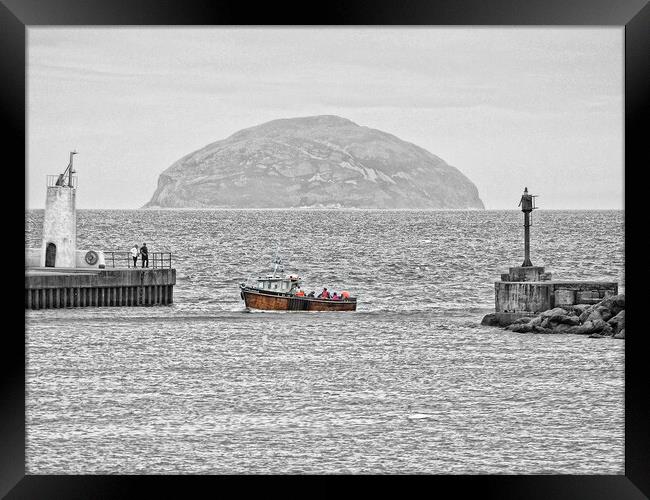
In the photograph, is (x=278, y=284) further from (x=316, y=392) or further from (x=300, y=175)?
(x=300, y=175)

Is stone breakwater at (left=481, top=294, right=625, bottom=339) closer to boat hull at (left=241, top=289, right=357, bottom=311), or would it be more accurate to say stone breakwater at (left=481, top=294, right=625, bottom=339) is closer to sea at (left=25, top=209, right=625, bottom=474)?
sea at (left=25, top=209, right=625, bottom=474)

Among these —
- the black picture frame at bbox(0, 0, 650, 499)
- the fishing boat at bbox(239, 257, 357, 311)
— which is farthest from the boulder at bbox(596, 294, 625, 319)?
the black picture frame at bbox(0, 0, 650, 499)

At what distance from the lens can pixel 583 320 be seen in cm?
2430

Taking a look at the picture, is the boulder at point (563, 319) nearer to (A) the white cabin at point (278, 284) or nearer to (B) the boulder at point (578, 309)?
(B) the boulder at point (578, 309)

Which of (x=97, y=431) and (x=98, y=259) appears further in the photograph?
(x=98, y=259)

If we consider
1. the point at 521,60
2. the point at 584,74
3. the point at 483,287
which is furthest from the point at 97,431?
the point at 521,60

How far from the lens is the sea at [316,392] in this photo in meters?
10.4

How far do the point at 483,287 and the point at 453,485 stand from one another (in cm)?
4544

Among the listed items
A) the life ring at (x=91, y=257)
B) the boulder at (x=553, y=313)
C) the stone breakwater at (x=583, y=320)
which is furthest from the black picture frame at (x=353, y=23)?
the life ring at (x=91, y=257)

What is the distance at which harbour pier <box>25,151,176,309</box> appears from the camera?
107ft

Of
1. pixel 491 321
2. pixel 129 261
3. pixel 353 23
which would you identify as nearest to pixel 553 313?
pixel 491 321

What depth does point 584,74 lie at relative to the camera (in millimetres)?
138750

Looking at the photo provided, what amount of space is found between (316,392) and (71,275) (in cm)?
1805
